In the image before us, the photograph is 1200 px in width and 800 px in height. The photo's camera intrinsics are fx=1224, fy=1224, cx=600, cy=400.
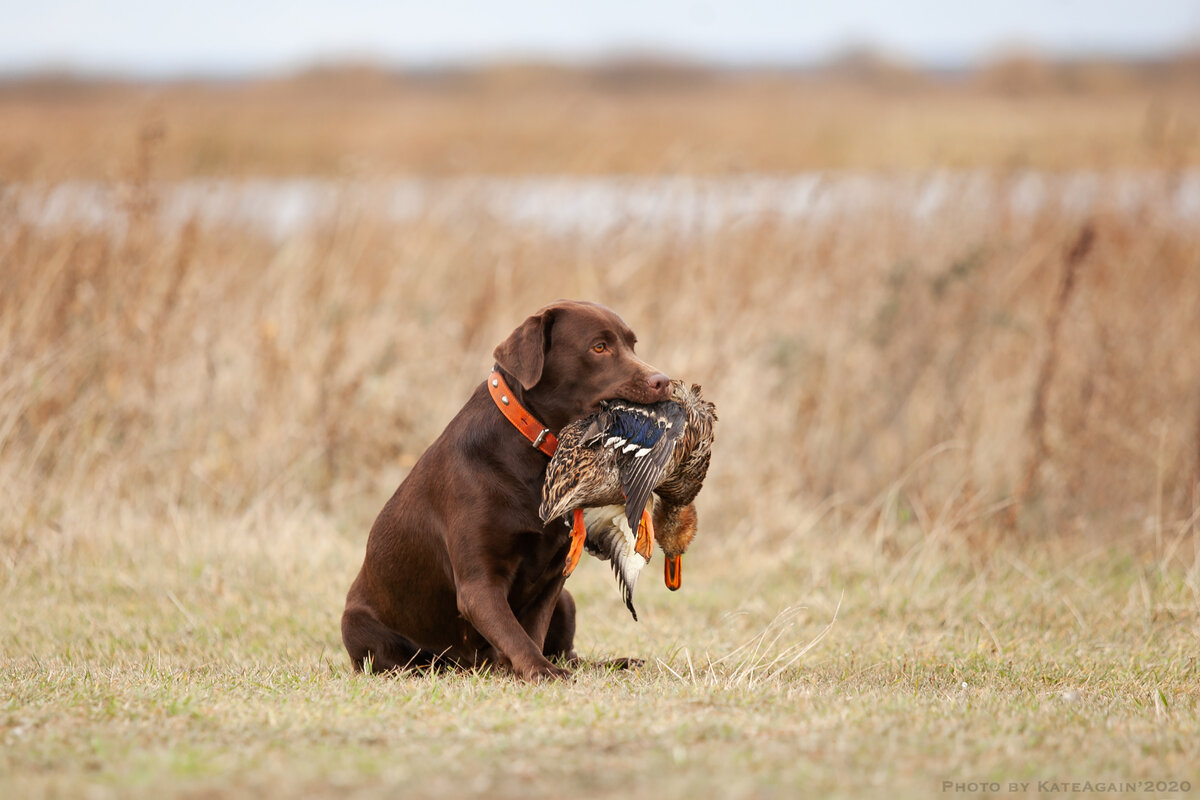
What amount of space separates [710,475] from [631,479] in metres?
3.51

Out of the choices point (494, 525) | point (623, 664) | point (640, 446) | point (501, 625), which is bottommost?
point (623, 664)

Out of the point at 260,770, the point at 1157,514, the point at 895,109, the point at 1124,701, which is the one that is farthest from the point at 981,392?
the point at 895,109

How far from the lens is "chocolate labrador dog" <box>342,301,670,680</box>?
4.00 m

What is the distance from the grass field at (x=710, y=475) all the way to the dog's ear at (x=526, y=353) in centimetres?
100

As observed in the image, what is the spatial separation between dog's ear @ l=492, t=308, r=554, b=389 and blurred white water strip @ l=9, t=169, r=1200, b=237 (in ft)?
13.9

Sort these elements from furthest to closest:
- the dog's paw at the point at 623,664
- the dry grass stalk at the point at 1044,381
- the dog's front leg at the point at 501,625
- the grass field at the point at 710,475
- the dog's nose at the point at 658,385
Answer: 1. the dry grass stalk at the point at 1044,381
2. the dog's paw at the point at 623,664
3. the dog's nose at the point at 658,385
4. the dog's front leg at the point at 501,625
5. the grass field at the point at 710,475

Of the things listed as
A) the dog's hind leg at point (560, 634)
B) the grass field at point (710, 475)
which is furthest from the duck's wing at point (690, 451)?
the dog's hind leg at point (560, 634)

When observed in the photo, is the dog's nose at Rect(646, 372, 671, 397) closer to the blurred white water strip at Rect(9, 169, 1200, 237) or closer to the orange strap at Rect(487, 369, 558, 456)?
the orange strap at Rect(487, 369, 558, 456)

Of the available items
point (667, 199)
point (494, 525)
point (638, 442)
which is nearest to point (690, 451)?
point (638, 442)

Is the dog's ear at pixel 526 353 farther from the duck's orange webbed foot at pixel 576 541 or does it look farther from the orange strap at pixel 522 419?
the duck's orange webbed foot at pixel 576 541

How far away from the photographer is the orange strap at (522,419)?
4.08 meters

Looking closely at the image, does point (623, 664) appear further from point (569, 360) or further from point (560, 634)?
point (569, 360)

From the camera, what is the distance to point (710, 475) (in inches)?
285

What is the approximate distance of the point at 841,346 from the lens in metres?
7.62
